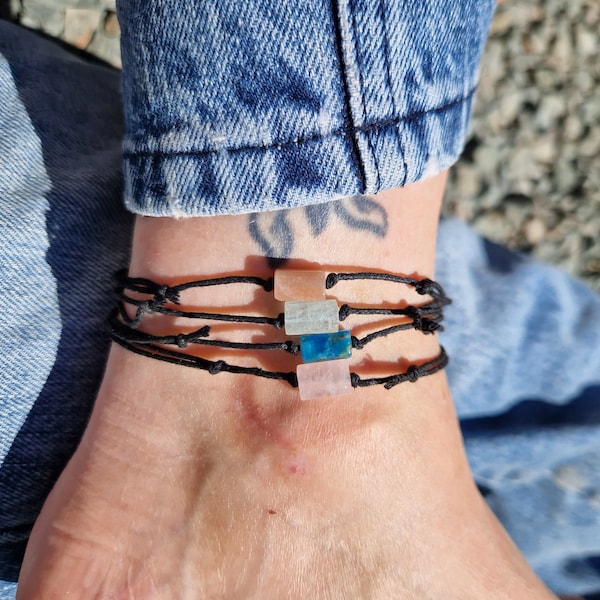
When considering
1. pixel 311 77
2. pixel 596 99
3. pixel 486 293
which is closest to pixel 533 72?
pixel 596 99

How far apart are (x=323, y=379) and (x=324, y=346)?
43 mm

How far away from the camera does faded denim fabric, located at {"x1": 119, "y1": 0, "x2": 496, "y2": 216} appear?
0.64 metres

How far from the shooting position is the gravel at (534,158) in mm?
1421

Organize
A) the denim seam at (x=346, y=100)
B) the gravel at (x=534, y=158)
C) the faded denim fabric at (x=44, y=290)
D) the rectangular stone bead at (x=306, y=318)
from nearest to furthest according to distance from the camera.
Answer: the denim seam at (x=346, y=100) → the rectangular stone bead at (x=306, y=318) → the faded denim fabric at (x=44, y=290) → the gravel at (x=534, y=158)

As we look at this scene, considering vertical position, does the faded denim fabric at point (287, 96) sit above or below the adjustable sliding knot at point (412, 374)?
above

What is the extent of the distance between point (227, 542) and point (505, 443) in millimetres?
571

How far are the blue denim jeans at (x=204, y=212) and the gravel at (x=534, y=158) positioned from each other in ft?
0.67

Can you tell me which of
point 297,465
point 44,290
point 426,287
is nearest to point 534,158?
point 426,287

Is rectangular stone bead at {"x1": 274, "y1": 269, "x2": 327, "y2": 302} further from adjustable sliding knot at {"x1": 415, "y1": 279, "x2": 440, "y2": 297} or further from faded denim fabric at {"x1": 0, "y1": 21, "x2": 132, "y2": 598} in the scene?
faded denim fabric at {"x1": 0, "y1": 21, "x2": 132, "y2": 598}

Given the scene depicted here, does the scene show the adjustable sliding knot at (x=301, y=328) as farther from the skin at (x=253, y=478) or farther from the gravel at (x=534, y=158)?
the gravel at (x=534, y=158)

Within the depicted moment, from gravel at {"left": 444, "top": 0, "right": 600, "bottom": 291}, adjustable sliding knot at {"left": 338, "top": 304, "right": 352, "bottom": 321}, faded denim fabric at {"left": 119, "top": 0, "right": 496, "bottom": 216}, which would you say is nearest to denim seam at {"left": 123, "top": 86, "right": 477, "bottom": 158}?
faded denim fabric at {"left": 119, "top": 0, "right": 496, "bottom": 216}

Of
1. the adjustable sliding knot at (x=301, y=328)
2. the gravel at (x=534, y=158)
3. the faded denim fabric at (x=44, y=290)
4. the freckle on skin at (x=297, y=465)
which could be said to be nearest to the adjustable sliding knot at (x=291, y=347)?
the adjustable sliding knot at (x=301, y=328)

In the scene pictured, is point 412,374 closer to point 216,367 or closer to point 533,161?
point 216,367

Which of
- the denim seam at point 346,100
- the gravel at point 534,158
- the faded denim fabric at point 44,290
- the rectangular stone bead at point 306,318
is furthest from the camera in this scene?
the gravel at point 534,158
